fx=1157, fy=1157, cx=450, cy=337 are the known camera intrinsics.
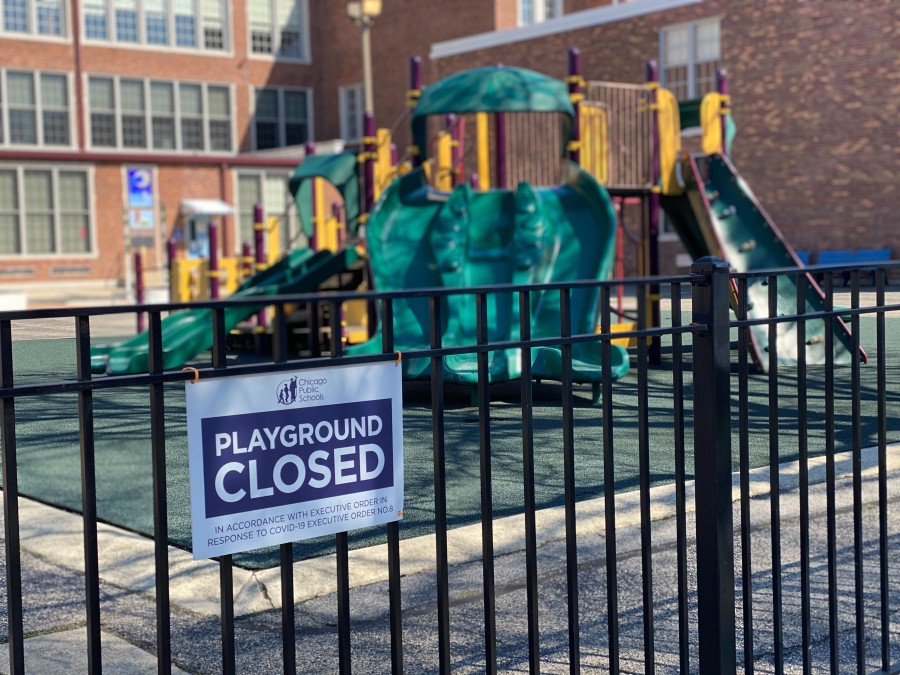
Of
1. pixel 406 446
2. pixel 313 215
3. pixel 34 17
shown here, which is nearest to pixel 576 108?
pixel 313 215

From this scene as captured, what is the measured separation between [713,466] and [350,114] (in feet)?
137

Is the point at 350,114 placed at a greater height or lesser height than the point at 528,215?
greater

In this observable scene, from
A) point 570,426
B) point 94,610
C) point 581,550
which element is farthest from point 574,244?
point 94,610

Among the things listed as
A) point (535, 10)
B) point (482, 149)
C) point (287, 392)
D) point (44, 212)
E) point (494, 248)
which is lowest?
point (287, 392)

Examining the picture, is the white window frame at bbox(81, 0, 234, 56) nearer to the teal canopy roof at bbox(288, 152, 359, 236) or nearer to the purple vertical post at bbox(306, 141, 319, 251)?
the purple vertical post at bbox(306, 141, 319, 251)

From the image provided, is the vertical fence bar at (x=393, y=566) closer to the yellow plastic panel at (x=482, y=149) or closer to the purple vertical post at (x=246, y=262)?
the yellow plastic panel at (x=482, y=149)

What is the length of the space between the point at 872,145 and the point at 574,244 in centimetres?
1376

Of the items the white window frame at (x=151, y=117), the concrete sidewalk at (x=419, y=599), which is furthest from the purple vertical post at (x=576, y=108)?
the white window frame at (x=151, y=117)

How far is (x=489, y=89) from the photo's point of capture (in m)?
12.6

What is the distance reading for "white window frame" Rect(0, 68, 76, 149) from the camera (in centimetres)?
3725

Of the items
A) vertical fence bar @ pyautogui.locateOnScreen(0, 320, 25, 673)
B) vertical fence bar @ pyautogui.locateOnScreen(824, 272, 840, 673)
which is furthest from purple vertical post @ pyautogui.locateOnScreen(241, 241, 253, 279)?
vertical fence bar @ pyautogui.locateOnScreen(0, 320, 25, 673)

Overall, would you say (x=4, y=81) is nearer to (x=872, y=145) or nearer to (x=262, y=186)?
(x=262, y=186)

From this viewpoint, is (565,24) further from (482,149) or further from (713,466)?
(713,466)

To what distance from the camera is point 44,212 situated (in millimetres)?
35656
